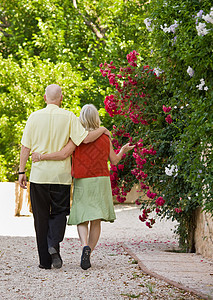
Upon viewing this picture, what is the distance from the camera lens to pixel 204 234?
668cm

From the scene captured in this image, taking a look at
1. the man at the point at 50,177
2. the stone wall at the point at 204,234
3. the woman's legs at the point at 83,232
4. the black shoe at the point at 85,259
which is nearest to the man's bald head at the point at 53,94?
the man at the point at 50,177

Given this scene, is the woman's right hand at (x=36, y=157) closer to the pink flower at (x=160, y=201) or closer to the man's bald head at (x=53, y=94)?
the man's bald head at (x=53, y=94)

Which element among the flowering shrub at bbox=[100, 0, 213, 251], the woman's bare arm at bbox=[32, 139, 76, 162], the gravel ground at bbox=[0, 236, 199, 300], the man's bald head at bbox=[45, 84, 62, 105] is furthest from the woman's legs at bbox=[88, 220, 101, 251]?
the man's bald head at bbox=[45, 84, 62, 105]

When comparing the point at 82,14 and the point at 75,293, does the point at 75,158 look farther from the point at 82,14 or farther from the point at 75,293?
the point at 82,14

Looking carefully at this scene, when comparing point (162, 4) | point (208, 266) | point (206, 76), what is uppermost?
point (162, 4)

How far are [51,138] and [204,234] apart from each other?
2.54m

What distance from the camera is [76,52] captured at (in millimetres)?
17344

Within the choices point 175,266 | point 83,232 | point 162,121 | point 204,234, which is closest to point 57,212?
point 83,232

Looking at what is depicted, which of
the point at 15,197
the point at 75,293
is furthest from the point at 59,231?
the point at 15,197

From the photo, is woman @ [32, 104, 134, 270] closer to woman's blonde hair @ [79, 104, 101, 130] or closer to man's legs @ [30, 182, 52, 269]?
woman's blonde hair @ [79, 104, 101, 130]

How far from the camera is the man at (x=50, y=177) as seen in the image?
5094 millimetres

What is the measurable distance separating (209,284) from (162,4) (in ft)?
7.33

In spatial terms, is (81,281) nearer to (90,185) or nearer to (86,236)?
(86,236)

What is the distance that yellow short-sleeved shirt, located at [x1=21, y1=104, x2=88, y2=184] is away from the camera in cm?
509
